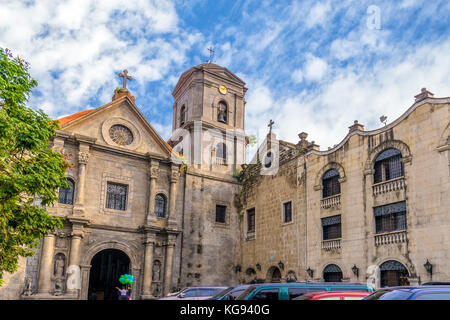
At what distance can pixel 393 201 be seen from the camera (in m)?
18.9

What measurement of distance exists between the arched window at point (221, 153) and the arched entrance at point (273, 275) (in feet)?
28.2

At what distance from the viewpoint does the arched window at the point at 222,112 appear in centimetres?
3167

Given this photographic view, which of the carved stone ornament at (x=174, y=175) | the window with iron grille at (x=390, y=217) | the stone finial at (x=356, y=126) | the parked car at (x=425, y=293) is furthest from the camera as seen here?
the carved stone ornament at (x=174, y=175)

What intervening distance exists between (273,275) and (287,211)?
4015 millimetres

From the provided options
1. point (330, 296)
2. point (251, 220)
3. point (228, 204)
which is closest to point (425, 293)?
point (330, 296)

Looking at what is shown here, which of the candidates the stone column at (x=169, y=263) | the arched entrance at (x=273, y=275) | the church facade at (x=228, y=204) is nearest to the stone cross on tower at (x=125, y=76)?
the church facade at (x=228, y=204)

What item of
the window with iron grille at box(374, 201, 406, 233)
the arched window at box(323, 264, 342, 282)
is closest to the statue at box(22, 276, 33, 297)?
the arched window at box(323, 264, 342, 282)

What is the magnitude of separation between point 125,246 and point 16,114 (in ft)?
44.4

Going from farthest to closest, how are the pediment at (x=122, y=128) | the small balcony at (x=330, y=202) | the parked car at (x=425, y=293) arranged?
1. the pediment at (x=122, y=128)
2. the small balcony at (x=330, y=202)
3. the parked car at (x=425, y=293)

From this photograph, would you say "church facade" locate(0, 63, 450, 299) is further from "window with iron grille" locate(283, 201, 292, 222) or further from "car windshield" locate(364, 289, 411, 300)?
"car windshield" locate(364, 289, 411, 300)

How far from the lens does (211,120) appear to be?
101 ft

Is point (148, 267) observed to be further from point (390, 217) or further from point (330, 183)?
point (390, 217)

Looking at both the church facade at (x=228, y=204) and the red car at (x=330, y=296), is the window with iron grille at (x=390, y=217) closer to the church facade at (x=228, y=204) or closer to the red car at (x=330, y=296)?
the church facade at (x=228, y=204)
